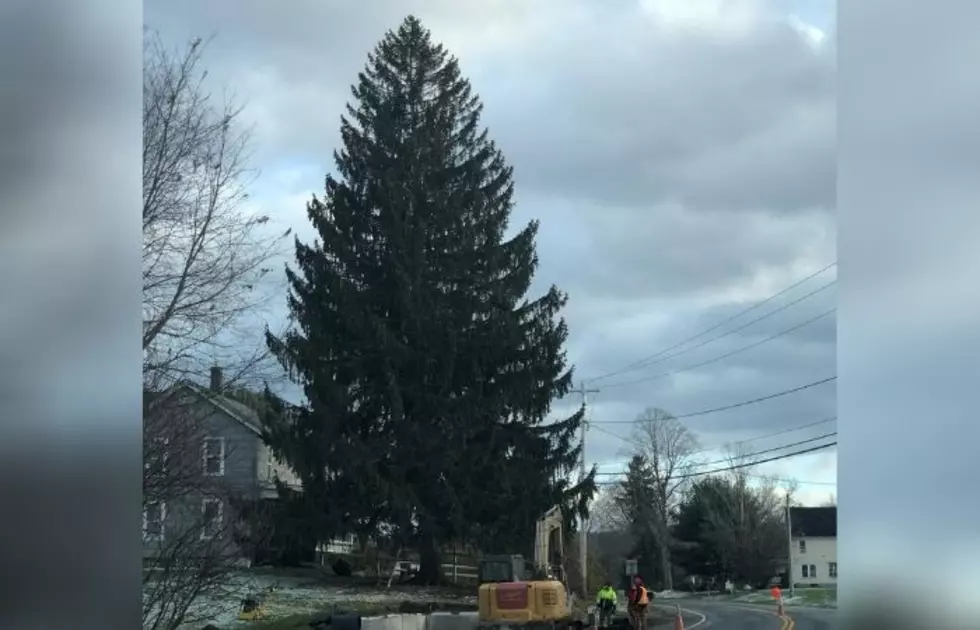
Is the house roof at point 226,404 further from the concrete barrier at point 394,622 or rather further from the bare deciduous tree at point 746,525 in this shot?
the bare deciduous tree at point 746,525

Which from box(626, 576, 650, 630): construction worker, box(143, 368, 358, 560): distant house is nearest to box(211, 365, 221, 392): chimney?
box(143, 368, 358, 560): distant house

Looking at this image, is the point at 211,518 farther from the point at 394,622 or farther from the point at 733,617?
the point at 733,617

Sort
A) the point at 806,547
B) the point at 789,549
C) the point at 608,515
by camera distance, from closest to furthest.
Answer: the point at 806,547 < the point at 789,549 < the point at 608,515

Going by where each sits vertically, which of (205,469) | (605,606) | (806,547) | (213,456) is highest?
(213,456)

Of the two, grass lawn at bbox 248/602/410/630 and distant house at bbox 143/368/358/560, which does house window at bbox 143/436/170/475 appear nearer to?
distant house at bbox 143/368/358/560

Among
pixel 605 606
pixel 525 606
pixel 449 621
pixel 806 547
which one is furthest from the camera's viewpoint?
pixel 449 621

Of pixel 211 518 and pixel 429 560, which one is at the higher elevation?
pixel 211 518

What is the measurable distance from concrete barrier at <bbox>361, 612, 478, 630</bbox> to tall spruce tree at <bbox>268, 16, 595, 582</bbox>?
5.37 meters

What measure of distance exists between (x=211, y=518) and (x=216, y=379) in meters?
1.46

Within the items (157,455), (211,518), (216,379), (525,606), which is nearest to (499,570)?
(525,606)

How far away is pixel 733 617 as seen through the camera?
66.3 ft

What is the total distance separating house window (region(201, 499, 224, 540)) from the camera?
9.81m
